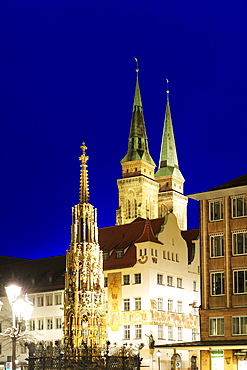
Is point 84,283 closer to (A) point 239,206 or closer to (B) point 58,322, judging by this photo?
(A) point 239,206

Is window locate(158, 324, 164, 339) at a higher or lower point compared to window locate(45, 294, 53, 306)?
lower

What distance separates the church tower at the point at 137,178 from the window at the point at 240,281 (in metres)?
73.1

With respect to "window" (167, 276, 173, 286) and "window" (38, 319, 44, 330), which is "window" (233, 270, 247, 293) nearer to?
"window" (167, 276, 173, 286)

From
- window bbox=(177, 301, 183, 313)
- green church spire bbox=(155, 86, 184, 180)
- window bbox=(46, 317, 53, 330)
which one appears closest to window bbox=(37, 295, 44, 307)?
window bbox=(46, 317, 53, 330)

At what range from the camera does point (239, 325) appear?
50.8 m

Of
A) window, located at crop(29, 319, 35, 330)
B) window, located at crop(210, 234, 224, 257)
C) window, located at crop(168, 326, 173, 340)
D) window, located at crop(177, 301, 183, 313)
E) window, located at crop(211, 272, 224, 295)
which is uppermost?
window, located at crop(210, 234, 224, 257)

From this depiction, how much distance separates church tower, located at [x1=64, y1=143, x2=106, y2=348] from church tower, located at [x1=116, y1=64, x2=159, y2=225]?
69036 mm

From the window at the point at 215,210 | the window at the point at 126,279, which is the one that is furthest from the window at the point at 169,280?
the window at the point at 215,210

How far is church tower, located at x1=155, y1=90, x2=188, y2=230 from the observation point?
439ft

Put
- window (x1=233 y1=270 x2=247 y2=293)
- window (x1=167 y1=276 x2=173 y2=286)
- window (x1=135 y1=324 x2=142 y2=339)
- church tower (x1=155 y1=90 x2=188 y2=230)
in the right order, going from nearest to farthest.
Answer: window (x1=233 y1=270 x2=247 y2=293) < window (x1=135 y1=324 x2=142 y2=339) < window (x1=167 y1=276 x2=173 y2=286) < church tower (x1=155 y1=90 x2=188 y2=230)

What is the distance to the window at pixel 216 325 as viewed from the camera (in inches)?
2030

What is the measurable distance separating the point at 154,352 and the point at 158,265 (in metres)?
7.85

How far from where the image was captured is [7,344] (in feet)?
251

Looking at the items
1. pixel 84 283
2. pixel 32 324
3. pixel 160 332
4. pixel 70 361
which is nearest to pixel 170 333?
pixel 160 332
